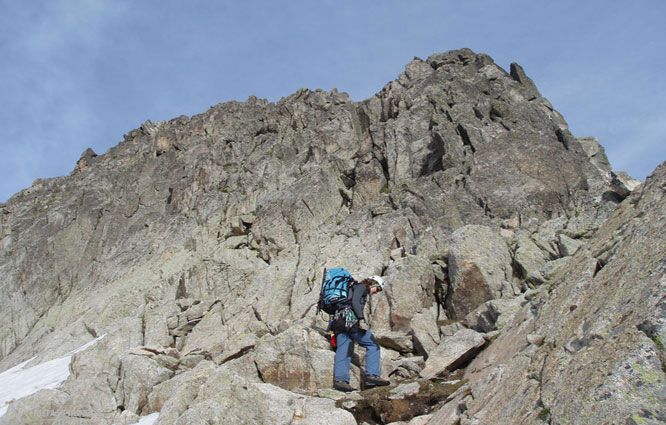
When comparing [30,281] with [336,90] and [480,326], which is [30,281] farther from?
[480,326]

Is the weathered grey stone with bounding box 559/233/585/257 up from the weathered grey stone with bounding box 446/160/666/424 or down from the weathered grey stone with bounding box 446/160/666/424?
up

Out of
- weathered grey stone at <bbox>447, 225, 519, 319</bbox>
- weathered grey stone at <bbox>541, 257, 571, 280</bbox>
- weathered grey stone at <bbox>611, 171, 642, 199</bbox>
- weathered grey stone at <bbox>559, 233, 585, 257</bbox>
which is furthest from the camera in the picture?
weathered grey stone at <bbox>611, 171, 642, 199</bbox>

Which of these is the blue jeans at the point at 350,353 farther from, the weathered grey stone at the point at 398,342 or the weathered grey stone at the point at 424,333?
the weathered grey stone at the point at 398,342

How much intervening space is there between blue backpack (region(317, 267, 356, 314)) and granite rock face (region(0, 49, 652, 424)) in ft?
5.99

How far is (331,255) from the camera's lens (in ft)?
107

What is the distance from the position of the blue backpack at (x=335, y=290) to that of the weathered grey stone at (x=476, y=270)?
757cm

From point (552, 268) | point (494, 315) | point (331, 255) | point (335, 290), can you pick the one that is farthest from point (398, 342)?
point (331, 255)

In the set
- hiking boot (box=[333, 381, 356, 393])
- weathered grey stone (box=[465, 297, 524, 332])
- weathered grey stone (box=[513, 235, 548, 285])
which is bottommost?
hiking boot (box=[333, 381, 356, 393])

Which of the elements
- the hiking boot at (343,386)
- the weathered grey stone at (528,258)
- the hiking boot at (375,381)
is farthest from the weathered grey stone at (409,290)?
the hiking boot at (343,386)

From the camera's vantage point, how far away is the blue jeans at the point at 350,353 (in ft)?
46.7

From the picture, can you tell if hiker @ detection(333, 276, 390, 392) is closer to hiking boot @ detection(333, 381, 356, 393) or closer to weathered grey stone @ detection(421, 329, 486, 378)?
hiking boot @ detection(333, 381, 356, 393)

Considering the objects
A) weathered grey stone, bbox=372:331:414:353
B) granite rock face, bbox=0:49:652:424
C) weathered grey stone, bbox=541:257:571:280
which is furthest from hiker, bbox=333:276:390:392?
weathered grey stone, bbox=541:257:571:280

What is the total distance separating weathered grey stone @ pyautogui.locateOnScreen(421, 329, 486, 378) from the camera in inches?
546

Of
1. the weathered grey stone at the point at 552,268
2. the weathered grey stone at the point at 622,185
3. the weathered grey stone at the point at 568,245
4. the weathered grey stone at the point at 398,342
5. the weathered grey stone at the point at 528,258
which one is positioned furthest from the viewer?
the weathered grey stone at the point at 622,185
